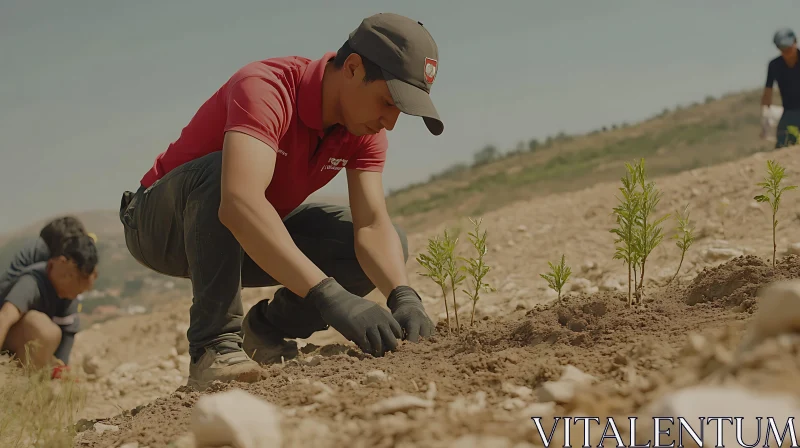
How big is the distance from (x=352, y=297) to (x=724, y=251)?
2374 millimetres

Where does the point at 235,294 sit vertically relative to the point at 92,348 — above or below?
above

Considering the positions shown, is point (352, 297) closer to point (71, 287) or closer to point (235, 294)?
point (235, 294)

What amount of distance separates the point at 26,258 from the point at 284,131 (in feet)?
10.8

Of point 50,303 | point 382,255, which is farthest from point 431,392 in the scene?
point 50,303

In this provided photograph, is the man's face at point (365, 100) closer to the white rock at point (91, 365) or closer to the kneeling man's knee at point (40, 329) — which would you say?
the kneeling man's knee at point (40, 329)

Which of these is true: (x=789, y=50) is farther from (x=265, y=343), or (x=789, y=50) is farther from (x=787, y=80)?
(x=265, y=343)

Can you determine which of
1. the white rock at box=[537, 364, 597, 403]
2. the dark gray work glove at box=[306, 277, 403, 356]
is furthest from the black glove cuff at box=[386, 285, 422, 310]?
the white rock at box=[537, 364, 597, 403]

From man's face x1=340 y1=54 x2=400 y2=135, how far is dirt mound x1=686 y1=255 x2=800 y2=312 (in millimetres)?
1367

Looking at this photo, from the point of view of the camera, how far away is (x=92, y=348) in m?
7.09

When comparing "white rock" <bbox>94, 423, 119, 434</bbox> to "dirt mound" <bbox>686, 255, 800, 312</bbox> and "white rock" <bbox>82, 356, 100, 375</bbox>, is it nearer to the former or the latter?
"dirt mound" <bbox>686, 255, 800, 312</bbox>

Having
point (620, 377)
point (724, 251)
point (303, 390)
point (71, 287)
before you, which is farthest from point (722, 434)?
point (71, 287)

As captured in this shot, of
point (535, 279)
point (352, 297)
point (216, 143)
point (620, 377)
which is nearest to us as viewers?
point (620, 377)

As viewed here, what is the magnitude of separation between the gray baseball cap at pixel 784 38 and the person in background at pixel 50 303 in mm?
7168

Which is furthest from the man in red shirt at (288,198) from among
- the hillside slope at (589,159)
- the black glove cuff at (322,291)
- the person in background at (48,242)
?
the hillside slope at (589,159)
